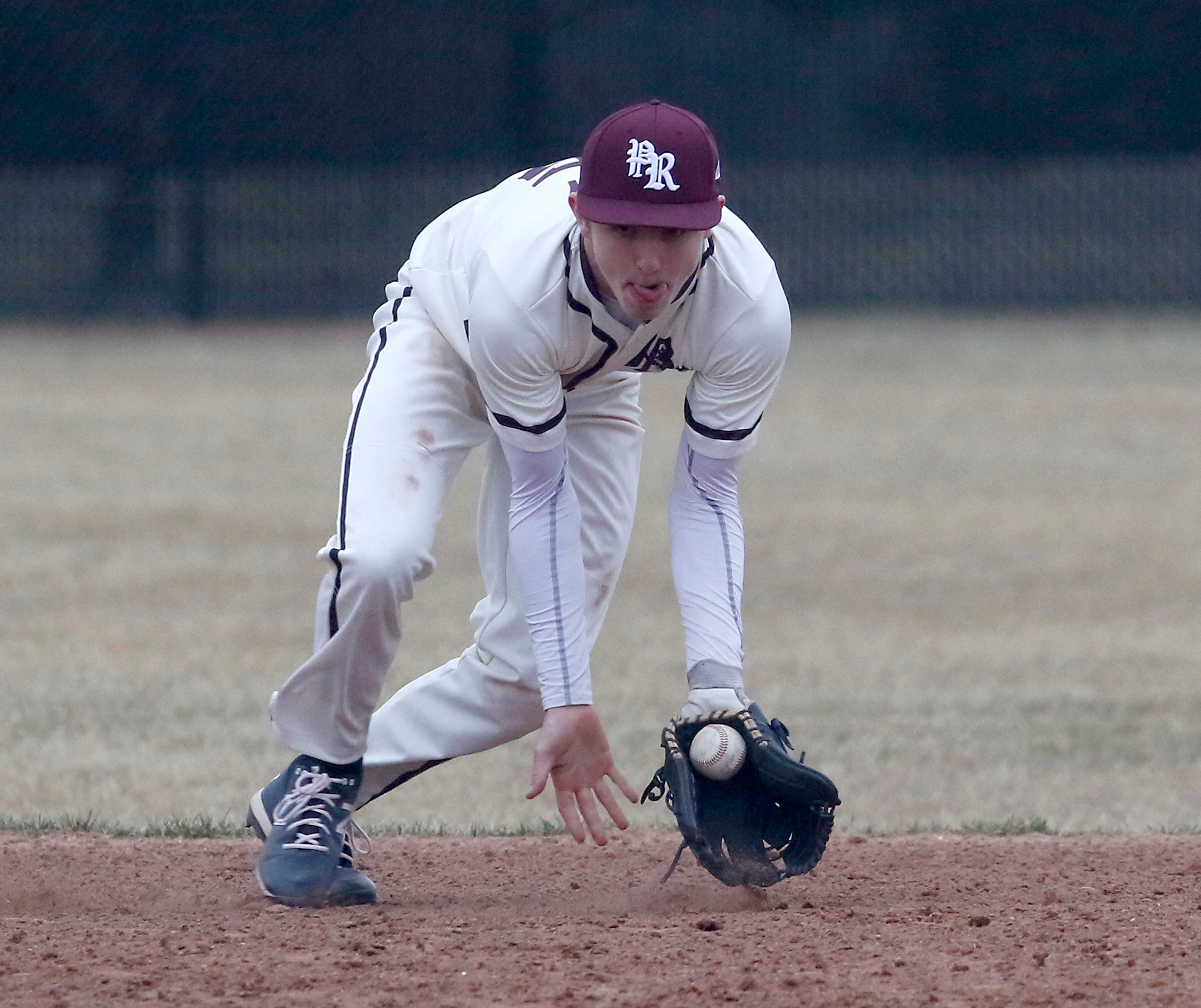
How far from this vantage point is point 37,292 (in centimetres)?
2270

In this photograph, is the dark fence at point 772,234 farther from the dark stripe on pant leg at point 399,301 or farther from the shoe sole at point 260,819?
the shoe sole at point 260,819

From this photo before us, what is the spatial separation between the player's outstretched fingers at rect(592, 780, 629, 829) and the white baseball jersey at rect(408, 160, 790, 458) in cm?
71

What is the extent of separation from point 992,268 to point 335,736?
19927 mm

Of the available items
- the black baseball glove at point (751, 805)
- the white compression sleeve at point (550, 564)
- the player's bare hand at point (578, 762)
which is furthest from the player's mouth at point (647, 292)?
the black baseball glove at point (751, 805)

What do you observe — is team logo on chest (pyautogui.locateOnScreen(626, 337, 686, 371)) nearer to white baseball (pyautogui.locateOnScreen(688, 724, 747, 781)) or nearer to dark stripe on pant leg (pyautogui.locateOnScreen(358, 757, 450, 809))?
white baseball (pyautogui.locateOnScreen(688, 724, 747, 781))

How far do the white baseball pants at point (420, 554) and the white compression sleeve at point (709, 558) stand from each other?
0.23 m

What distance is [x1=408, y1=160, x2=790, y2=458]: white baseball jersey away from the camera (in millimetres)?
3816

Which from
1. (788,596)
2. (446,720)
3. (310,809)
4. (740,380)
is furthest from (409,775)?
(788,596)

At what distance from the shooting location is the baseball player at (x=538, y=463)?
12.1 ft

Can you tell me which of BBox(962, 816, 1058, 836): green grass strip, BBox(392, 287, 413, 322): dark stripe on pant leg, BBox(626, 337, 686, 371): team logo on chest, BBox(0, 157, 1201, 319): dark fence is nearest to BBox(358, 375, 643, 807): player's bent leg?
BBox(626, 337, 686, 371): team logo on chest

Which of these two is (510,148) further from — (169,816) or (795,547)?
(169,816)

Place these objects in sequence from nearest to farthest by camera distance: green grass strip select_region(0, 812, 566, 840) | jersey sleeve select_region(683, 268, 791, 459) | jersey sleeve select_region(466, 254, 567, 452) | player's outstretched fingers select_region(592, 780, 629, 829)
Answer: player's outstretched fingers select_region(592, 780, 629, 829), jersey sleeve select_region(466, 254, 567, 452), jersey sleeve select_region(683, 268, 791, 459), green grass strip select_region(0, 812, 566, 840)

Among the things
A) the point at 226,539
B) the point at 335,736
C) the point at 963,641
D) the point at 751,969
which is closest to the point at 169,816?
the point at 335,736

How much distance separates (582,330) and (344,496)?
64cm
